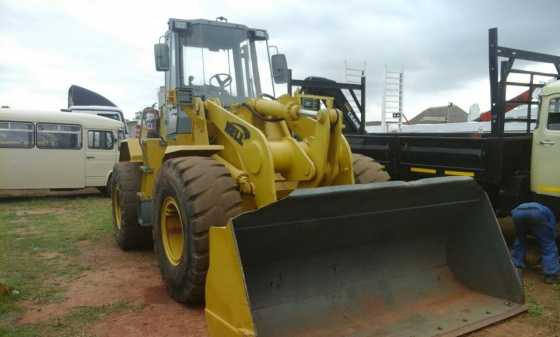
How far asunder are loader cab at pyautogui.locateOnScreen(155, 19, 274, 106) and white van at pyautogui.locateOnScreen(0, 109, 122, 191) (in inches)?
328

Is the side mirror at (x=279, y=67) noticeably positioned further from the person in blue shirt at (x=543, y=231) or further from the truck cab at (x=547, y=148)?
the truck cab at (x=547, y=148)

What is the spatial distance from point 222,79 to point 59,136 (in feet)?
30.2

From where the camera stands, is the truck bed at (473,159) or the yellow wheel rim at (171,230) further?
the truck bed at (473,159)

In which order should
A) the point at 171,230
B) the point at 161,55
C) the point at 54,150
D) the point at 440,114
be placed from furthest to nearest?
the point at 440,114 < the point at 54,150 < the point at 161,55 < the point at 171,230

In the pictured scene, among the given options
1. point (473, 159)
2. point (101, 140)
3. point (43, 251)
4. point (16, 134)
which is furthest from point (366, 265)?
point (16, 134)

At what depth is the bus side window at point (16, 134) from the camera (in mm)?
13008

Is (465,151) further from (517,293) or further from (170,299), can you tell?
(170,299)

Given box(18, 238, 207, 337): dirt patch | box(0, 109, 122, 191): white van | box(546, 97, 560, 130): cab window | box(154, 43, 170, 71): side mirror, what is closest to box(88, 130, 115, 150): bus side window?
box(0, 109, 122, 191): white van

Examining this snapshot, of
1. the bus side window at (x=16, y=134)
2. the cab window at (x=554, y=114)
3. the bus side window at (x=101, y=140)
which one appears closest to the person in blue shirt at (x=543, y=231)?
the cab window at (x=554, y=114)

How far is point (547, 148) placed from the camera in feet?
21.1

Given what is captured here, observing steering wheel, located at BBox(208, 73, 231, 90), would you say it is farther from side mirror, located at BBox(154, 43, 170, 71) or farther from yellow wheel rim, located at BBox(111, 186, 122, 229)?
yellow wheel rim, located at BBox(111, 186, 122, 229)

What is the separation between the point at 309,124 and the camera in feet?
16.3

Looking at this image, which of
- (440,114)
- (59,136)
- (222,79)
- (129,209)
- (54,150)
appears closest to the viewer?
(222,79)

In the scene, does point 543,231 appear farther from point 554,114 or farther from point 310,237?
point 310,237
